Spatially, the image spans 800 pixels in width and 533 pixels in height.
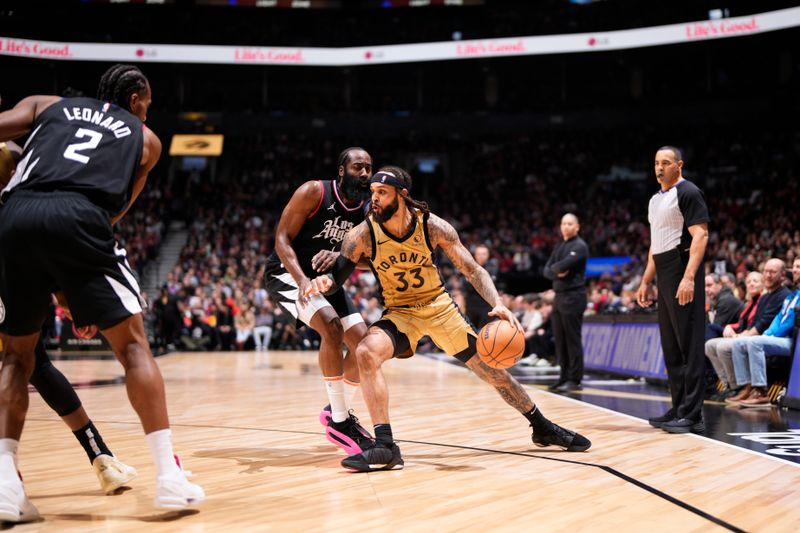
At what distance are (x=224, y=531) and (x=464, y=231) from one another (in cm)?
2317

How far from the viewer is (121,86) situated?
3512 mm

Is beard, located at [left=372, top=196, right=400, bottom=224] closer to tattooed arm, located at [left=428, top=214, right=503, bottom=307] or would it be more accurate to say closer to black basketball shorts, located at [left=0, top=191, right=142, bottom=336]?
tattooed arm, located at [left=428, top=214, right=503, bottom=307]

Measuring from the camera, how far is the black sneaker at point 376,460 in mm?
4195

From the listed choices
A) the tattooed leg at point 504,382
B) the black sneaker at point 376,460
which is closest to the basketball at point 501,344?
the tattooed leg at point 504,382

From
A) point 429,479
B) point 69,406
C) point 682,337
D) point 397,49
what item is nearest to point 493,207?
point 397,49

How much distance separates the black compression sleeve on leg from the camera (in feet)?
12.4

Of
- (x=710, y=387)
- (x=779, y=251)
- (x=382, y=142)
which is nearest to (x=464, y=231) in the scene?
(x=382, y=142)

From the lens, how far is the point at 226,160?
29562 millimetres

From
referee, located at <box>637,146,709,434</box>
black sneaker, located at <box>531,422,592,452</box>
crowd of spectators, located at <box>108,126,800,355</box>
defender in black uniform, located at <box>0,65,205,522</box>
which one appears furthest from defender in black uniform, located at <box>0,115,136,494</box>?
crowd of spectators, located at <box>108,126,800,355</box>

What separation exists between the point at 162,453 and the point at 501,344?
6.46ft

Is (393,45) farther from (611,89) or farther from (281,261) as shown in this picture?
(281,261)

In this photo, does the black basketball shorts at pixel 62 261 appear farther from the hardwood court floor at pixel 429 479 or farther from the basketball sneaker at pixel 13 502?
the hardwood court floor at pixel 429 479

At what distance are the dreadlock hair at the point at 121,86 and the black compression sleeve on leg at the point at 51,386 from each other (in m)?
1.23

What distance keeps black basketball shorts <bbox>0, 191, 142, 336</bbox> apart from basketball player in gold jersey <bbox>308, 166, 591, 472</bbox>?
1443 mm
